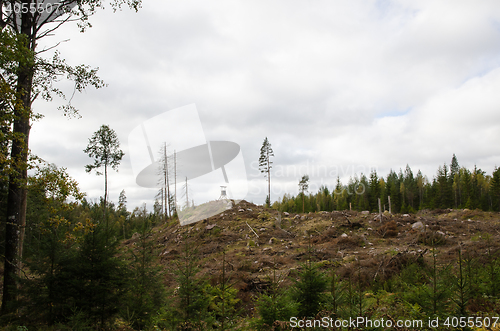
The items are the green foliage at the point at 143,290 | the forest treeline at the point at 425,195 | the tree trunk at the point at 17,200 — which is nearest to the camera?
the green foliage at the point at 143,290

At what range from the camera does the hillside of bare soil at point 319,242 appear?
1117 cm

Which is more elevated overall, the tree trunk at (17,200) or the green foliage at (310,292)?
the tree trunk at (17,200)

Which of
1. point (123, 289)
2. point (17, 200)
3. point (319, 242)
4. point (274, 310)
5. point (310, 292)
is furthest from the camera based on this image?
point (319, 242)

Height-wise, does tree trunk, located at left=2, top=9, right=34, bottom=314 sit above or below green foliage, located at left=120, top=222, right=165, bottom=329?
above

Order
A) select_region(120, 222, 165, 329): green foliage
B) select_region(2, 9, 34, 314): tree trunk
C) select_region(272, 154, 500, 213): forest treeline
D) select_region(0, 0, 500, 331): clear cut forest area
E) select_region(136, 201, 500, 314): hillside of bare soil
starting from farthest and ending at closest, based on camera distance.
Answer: select_region(272, 154, 500, 213): forest treeline → select_region(136, 201, 500, 314): hillside of bare soil → select_region(2, 9, 34, 314): tree trunk → select_region(120, 222, 165, 329): green foliage → select_region(0, 0, 500, 331): clear cut forest area

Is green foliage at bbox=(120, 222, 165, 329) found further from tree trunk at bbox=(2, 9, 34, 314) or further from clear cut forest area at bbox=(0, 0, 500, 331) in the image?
tree trunk at bbox=(2, 9, 34, 314)

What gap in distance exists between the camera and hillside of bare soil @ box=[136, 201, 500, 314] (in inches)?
440

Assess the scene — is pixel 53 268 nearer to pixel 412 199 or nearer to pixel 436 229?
pixel 436 229

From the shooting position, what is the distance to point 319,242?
17.9 meters

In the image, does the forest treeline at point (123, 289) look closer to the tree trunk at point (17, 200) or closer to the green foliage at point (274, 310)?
the green foliage at point (274, 310)

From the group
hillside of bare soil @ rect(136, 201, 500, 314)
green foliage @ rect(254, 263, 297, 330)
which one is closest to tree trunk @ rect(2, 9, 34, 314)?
hillside of bare soil @ rect(136, 201, 500, 314)

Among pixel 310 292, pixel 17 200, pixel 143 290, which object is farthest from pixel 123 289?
pixel 310 292

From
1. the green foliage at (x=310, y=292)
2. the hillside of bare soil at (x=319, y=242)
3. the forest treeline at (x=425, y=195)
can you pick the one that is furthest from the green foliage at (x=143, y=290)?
the forest treeline at (x=425, y=195)

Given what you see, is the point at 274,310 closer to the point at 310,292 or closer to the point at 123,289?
the point at 310,292
